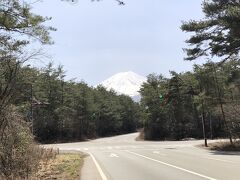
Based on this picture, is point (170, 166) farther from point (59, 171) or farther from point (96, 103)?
point (96, 103)

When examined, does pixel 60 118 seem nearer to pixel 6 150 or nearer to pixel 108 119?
pixel 108 119

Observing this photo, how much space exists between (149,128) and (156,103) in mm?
5465

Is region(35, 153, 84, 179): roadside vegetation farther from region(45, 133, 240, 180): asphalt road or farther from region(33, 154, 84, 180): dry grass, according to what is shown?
region(45, 133, 240, 180): asphalt road

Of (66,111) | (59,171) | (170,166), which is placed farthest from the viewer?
(66,111)

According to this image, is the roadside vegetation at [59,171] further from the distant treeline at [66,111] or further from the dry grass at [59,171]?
the distant treeline at [66,111]

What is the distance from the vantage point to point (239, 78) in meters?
39.0

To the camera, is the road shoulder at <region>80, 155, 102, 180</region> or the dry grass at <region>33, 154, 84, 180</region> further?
the dry grass at <region>33, 154, 84, 180</region>

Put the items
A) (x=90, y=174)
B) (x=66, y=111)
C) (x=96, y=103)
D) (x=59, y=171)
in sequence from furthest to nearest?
(x=96, y=103) < (x=66, y=111) < (x=59, y=171) < (x=90, y=174)

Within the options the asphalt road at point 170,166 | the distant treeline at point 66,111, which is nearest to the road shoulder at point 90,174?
the asphalt road at point 170,166

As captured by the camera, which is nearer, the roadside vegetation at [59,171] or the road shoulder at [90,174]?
the road shoulder at [90,174]

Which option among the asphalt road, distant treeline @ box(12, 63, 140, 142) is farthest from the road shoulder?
distant treeline @ box(12, 63, 140, 142)

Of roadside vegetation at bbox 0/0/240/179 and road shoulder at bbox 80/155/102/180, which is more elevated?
roadside vegetation at bbox 0/0/240/179

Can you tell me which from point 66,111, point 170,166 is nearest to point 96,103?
point 66,111

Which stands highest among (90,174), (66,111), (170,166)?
(66,111)
